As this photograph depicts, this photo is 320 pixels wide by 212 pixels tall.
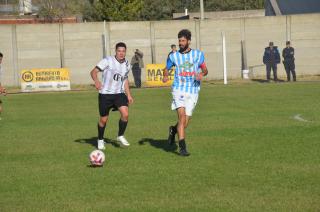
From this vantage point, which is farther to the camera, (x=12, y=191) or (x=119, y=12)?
(x=119, y=12)

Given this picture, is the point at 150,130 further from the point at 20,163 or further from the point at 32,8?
the point at 32,8

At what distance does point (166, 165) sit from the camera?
1005 centimetres

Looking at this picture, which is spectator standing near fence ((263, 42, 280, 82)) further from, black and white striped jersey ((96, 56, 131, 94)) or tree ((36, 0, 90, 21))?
tree ((36, 0, 90, 21))

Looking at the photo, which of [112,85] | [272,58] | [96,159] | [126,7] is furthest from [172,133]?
[126,7]

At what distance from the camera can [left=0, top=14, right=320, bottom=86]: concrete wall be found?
40156 mm

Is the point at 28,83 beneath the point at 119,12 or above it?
beneath

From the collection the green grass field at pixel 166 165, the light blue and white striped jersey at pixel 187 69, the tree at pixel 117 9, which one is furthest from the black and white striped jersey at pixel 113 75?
the tree at pixel 117 9

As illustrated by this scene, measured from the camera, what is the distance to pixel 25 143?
1338cm

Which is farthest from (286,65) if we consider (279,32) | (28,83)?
(28,83)

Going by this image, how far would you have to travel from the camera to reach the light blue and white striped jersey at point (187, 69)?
36.6 feet

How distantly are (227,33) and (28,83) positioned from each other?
1307 cm

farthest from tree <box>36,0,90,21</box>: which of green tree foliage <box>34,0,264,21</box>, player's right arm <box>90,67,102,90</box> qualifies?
player's right arm <box>90,67,102,90</box>

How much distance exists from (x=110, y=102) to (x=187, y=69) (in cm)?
178

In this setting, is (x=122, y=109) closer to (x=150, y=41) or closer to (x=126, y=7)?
(x=150, y=41)
